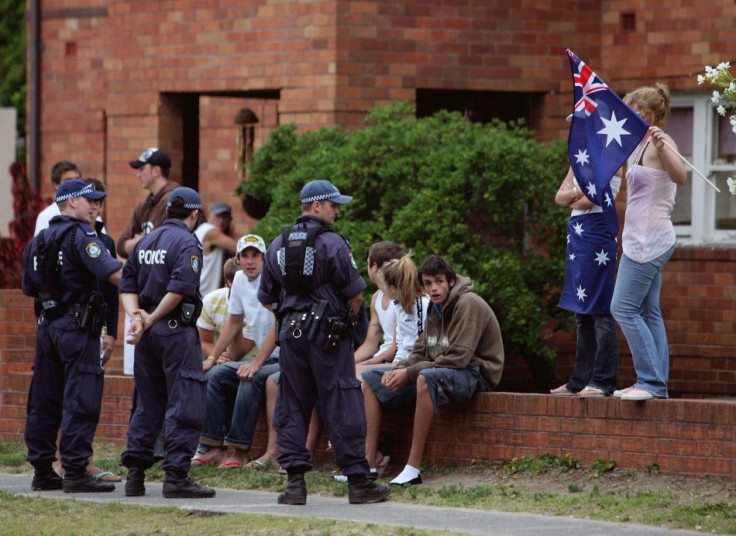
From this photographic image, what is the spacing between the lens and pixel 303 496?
9500 millimetres

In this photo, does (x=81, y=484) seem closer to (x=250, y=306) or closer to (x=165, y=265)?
(x=165, y=265)

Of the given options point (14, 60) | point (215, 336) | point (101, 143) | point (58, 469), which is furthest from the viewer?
point (14, 60)

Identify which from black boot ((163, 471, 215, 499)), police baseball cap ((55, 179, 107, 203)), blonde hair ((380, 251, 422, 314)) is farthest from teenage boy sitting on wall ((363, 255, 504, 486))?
police baseball cap ((55, 179, 107, 203))

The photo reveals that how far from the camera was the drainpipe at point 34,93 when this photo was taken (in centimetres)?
1666

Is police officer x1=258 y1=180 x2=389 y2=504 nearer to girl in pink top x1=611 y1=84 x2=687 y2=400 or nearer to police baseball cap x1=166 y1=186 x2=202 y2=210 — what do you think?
police baseball cap x1=166 y1=186 x2=202 y2=210

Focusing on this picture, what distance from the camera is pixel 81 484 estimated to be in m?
10.1

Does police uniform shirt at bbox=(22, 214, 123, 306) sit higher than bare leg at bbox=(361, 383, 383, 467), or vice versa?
police uniform shirt at bbox=(22, 214, 123, 306)

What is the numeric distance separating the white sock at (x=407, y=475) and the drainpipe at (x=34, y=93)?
25.1 feet

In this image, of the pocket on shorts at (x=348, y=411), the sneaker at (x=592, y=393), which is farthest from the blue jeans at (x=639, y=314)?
the pocket on shorts at (x=348, y=411)

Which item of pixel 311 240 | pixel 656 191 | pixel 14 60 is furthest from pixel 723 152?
pixel 14 60

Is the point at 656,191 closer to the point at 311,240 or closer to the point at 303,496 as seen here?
the point at 311,240

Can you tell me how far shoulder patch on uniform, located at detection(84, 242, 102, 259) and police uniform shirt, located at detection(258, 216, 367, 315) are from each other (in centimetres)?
107

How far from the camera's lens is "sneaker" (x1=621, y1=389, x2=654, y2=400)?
9.66 metres

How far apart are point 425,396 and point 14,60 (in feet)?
51.4
